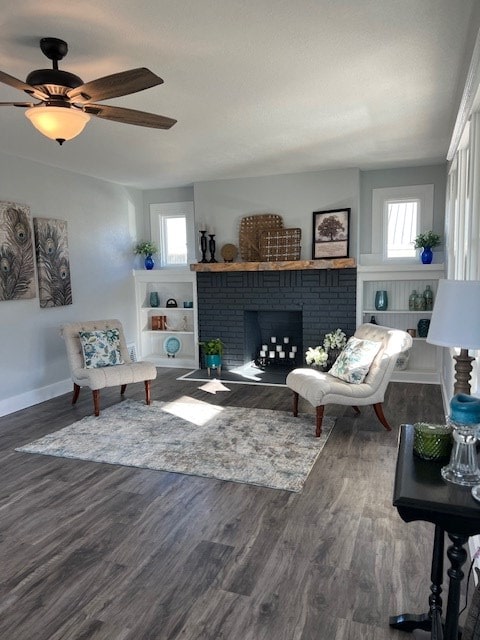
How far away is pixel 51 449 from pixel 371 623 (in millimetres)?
2695

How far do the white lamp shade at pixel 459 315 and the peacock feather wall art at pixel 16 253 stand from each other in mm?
4101

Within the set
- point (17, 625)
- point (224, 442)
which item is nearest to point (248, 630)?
point (17, 625)

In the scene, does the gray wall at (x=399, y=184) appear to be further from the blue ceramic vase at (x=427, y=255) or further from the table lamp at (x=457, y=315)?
the table lamp at (x=457, y=315)

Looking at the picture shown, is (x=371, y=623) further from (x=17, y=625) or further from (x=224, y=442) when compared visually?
(x=224, y=442)

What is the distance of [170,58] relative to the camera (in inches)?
100

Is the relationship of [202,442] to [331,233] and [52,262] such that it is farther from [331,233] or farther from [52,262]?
[331,233]

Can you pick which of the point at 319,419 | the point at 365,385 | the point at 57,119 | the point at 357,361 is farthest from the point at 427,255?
the point at 57,119

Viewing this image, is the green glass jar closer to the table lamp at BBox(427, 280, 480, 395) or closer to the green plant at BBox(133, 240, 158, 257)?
the table lamp at BBox(427, 280, 480, 395)

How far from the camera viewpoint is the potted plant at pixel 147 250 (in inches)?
260

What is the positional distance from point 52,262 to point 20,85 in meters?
3.12

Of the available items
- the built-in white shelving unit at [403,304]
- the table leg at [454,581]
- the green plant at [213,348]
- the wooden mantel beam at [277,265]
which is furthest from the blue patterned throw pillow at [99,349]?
the table leg at [454,581]

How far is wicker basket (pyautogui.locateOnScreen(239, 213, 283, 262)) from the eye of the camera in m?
5.93

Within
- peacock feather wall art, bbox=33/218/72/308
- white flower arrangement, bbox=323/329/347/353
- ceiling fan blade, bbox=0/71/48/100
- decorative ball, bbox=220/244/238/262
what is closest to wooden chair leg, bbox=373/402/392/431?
white flower arrangement, bbox=323/329/347/353

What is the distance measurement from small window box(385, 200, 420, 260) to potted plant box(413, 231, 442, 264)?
23 cm
